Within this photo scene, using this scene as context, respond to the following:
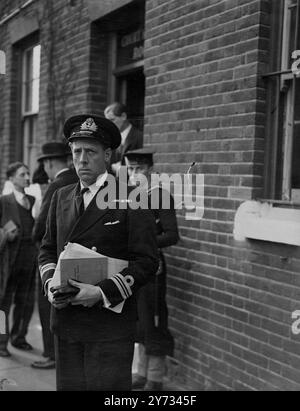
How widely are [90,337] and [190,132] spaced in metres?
2.30

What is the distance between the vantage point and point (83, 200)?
3.47 meters

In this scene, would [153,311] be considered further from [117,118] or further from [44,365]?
[117,118]

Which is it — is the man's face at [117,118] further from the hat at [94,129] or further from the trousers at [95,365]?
the trousers at [95,365]

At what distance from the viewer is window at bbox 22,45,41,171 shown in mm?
8516

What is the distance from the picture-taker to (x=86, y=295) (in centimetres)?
318

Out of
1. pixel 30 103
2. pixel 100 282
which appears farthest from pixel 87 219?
pixel 30 103

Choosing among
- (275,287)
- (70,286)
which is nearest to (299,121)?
(275,287)

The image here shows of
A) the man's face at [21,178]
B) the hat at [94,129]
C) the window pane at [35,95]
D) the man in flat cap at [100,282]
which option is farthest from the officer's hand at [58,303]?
the window pane at [35,95]

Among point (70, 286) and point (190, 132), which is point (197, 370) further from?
point (70, 286)

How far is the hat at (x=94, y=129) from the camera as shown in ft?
11.2

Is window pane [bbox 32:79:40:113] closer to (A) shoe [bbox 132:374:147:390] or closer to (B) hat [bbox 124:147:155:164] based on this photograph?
(B) hat [bbox 124:147:155:164]

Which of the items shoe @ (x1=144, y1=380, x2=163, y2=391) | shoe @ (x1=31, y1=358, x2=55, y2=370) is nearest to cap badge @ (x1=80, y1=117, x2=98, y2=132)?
shoe @ (x1=144, y1=380, x2=163, y2=391)

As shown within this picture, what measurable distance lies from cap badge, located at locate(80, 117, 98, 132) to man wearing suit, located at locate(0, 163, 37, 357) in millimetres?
3147

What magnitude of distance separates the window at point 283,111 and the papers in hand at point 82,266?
157cm
